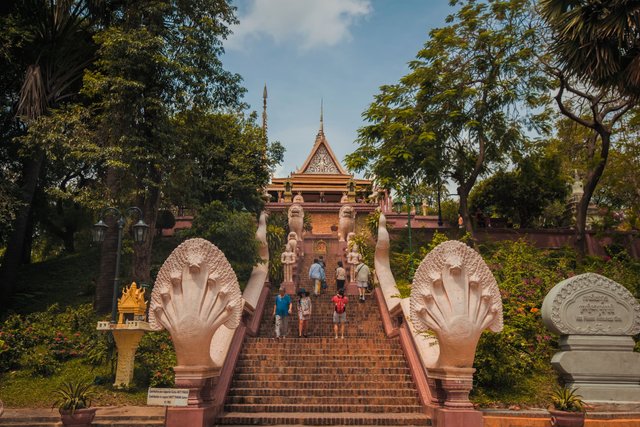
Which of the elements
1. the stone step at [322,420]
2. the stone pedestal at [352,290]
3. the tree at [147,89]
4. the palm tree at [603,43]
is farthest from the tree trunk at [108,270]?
the palm tree at [603,43]

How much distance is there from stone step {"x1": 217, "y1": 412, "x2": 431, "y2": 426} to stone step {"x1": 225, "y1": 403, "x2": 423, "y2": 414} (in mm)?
325

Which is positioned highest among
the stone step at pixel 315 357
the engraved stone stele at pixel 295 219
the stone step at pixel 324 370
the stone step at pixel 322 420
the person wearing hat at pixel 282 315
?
the engraved stone stele at pixel 295 219

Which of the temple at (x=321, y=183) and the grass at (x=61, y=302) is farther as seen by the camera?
the temple at (x=321, y=183)

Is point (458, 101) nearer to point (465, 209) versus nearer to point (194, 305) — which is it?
point (465, 209)

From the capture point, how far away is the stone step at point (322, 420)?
23.3 feet

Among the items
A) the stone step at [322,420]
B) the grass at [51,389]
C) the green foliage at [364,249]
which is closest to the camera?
the stone step at [322,420]

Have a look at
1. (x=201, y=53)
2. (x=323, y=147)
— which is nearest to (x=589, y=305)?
(x=201, y=53)

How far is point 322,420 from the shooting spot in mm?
7113

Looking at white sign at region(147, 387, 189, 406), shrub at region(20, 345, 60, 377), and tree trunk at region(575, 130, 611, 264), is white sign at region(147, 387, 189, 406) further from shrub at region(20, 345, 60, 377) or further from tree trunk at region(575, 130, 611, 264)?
tree trunk at region(575, 130, 611, 264)

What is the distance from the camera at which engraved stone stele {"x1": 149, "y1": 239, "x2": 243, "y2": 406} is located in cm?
673

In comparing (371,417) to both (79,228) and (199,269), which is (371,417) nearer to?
(199,269)

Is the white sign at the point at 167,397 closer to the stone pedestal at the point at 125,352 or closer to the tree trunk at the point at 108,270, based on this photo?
the stone pedestal at the point at 125,352

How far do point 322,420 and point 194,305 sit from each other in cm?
236

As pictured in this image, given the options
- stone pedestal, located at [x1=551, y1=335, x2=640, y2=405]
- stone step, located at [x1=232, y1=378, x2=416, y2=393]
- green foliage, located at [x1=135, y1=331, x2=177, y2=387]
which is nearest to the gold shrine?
green foliage, located at [x1=135, y1=331, x2=177, y2=387]
